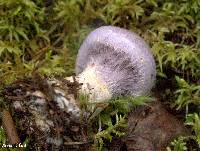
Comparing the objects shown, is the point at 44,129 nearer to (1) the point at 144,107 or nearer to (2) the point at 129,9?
(1) the point at 144,107

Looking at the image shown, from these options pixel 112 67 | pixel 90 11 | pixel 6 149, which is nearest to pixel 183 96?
pixel 112 67

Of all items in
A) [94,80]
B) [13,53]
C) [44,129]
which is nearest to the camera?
[44,129]

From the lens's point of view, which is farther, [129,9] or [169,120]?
[129,9]

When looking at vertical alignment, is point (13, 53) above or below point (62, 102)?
above

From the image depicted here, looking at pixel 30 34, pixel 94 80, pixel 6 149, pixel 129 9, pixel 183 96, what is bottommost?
pixel 6 149

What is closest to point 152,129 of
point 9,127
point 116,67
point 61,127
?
point 116,67

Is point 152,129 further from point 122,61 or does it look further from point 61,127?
point 61,127

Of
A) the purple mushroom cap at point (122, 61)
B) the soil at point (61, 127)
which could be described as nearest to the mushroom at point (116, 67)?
the purple mushroom cap at point (122, 61)

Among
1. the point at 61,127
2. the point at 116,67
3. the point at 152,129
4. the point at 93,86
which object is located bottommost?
the point at 152,129
